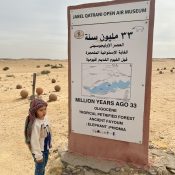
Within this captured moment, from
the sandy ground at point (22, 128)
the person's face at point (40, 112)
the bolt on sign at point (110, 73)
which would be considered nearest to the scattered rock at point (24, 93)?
the sandy ground at point (22, 128)

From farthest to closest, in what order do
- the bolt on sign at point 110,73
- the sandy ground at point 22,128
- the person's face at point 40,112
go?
1. the sandy ground at point 22,128
2. the bolt on sign at point 110,73
3. the person's face at point 40,112

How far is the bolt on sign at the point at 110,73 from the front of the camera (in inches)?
186

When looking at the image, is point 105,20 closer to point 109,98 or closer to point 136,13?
point 136,13

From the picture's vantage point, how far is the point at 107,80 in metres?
5.12

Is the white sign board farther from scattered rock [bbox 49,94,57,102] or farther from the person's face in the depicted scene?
scattered rock [bbox 49,94,57,102]

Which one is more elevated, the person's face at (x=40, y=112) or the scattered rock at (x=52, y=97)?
the person's face at (x=40, y=112)

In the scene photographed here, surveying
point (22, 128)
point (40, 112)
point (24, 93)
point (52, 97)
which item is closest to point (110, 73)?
point (40, 112)

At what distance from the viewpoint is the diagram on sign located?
4.92m

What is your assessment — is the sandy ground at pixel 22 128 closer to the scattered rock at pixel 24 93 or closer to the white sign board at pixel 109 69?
the scattered rock at pixel 24 93

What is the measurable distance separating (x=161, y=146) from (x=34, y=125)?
10.2 feet

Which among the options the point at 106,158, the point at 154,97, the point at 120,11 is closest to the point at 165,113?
the point at 154,97

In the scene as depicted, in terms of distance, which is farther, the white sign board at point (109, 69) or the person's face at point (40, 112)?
the white sign board at point (109, 69)

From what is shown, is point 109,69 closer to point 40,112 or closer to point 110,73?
point 110,73

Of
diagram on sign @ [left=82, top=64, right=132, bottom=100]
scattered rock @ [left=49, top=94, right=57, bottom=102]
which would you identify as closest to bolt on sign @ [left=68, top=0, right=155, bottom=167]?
diagram on sign @ [left=82, top=64, right=132, bottom=100]
